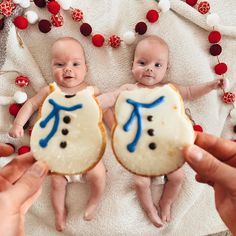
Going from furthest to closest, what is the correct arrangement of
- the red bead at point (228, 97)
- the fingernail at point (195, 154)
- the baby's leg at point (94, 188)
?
the red bead at point (228, 97) → the baby's leg at point (94, 188) → the fingernail at point (195, 154)

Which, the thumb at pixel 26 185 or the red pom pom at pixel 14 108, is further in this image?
the red pom pom at pixel 14 108

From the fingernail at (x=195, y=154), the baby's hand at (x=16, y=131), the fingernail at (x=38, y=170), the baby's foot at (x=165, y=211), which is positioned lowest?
the baby's foot at (x=165, y=211)

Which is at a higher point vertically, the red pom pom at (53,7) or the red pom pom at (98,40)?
the red pom pom at (53,7)

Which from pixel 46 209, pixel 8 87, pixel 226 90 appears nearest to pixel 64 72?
pixel 8 87

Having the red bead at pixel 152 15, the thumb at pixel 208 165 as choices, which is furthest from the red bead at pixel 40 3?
the thumb at pixel 208 165

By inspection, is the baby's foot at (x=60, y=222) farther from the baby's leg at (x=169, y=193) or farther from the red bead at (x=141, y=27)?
the red bead at (x=141, y=27)
